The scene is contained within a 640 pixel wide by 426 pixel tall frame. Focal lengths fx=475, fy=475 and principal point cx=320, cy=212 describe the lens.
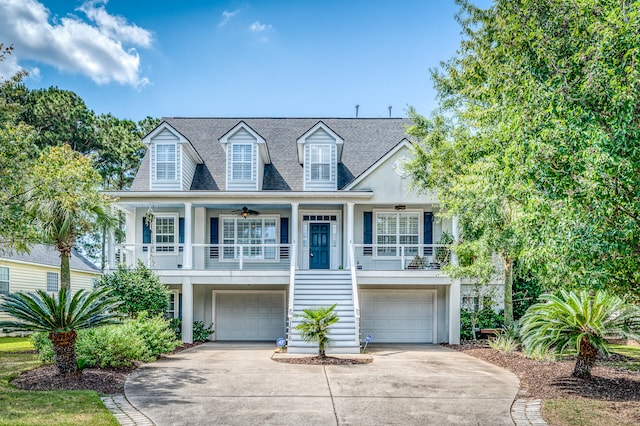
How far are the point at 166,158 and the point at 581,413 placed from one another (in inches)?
627

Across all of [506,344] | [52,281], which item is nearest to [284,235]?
[506,344]

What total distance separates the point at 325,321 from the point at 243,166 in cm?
816

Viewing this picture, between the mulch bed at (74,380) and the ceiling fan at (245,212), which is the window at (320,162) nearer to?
the ceiling fan at (245,212)

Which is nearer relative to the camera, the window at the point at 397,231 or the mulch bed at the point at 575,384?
the mulch bed at the point at 575,384

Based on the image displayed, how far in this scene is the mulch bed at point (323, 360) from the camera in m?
12.4

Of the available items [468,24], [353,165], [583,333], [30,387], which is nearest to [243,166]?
[353,165]

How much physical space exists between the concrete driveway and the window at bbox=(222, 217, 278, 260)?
6.66 meters

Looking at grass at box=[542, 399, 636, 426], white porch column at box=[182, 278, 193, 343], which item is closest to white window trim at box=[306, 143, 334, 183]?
white porch column at box=[182, 278, 193, 343]

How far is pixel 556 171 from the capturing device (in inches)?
253

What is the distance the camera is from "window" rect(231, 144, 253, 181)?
18875 millimetres

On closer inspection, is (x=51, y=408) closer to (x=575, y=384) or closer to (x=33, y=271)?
(x=575, y=384)

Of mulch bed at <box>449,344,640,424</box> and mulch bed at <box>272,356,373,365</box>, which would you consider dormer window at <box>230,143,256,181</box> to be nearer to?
mulch bed at <box>272,356,373,365</box>

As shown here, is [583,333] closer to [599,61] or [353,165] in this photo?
[599,61]

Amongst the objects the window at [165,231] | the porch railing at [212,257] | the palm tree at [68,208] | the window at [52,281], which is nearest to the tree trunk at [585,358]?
the porch railing at [212,257]
